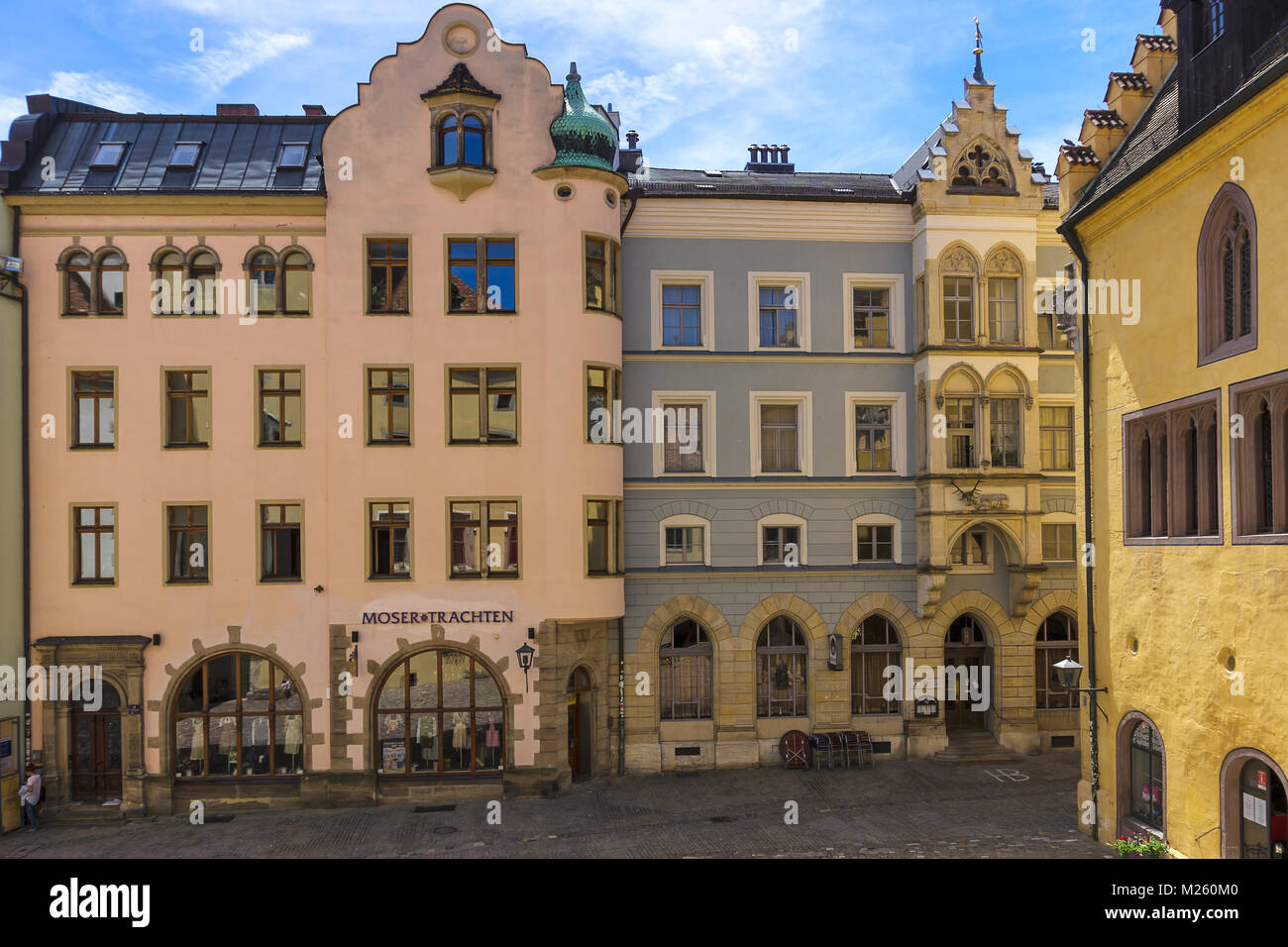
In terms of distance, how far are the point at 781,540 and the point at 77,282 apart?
788 inches

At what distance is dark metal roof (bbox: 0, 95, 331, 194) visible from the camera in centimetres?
2277

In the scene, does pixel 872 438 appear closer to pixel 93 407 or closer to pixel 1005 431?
pixel 1005 431

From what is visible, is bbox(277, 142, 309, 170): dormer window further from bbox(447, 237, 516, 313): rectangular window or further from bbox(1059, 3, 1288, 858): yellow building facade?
bbox(1059, 3, 1288, 858): yellow building facade

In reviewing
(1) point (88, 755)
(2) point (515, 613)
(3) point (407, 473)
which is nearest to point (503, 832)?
(2) point (515, 613)

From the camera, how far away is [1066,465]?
1030 inches

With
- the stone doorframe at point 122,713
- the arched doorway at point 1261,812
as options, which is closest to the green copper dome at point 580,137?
the stone doorframe at point 122,713

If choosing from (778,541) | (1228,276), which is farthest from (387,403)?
(1228,276)

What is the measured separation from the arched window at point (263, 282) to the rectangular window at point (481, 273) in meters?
4.58

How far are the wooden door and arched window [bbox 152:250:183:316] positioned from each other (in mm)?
10260

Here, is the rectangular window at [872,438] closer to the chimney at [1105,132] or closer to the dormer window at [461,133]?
the chimney at [1105,132]

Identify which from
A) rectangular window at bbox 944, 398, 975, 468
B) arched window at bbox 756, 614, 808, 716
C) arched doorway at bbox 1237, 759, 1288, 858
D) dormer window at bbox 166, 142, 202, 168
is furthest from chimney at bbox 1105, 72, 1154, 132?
dormer window at bbox 166, 142, 202, 168

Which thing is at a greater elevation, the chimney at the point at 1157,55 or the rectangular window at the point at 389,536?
the chimney at the point at 1157,55

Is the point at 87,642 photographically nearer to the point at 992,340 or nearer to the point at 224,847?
the point at 224,847

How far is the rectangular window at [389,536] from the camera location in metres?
22.6
